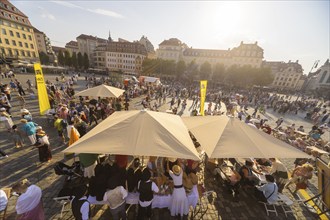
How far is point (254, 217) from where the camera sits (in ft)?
15.0

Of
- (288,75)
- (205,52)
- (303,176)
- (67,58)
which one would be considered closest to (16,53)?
(67,58)

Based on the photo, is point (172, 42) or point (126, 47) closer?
point (126, 47)

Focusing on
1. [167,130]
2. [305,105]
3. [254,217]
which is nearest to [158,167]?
[167,130]

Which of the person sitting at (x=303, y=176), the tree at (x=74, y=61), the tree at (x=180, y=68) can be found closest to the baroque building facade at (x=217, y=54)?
the tree at (x=180, y=68)

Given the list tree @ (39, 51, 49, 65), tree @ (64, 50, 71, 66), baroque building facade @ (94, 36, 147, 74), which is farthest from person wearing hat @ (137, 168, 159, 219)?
tree @ (39, 51, 49, 65)

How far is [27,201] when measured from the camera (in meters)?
2.88

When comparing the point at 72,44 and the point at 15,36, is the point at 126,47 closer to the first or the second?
the point at 72,44

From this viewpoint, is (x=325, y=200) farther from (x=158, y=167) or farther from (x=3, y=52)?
(x=3, y=52)

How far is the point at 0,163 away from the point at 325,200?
1274 centimetres

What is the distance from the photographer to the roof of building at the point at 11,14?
36344 millimetres

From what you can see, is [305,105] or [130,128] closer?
[130,128]

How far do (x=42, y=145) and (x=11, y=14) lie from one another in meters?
57.4

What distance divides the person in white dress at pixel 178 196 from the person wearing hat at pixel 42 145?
5.62 m

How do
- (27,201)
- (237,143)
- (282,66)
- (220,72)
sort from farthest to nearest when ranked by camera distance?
(282,66)
(220,72)
(237,143)
(27,201)
